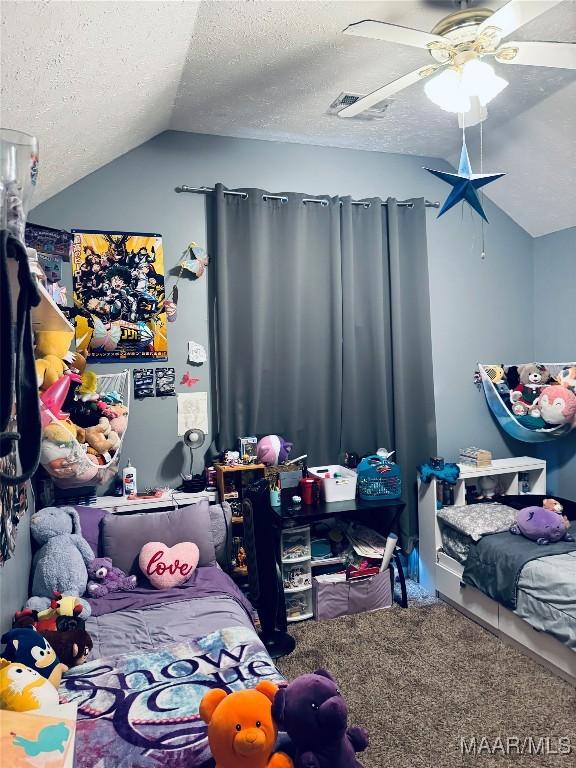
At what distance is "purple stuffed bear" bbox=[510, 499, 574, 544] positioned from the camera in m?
2.80

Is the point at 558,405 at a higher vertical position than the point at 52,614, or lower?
higher

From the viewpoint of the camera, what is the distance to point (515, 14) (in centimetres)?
155

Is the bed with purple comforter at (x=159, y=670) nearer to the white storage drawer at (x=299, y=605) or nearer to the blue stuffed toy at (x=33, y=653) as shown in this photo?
the blue stuffed toy at (x=33, y=653)

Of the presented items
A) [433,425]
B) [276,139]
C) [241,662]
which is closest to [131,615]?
[241,662]

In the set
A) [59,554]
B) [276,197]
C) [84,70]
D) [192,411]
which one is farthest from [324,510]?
[84,70]

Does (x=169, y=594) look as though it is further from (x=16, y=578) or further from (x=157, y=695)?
(x=157, y=695)

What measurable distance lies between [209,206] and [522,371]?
7.66ft

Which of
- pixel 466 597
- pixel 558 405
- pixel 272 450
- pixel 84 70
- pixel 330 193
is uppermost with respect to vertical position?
pixel 330 193

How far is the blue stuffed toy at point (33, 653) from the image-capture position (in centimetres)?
167

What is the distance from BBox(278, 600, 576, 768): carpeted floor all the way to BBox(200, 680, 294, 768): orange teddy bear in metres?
0.77

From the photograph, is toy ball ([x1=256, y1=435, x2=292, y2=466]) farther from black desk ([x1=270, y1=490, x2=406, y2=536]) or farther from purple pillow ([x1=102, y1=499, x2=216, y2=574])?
purple pillow ([x1=102, y1=499, x2=216, y2=574])

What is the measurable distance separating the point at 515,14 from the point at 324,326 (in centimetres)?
205

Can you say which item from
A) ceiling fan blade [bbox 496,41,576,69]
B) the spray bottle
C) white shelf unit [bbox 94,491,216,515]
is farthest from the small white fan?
ceiling fan blade [bbox 496,41,576,69]

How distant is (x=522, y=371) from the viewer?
3.71 meters
